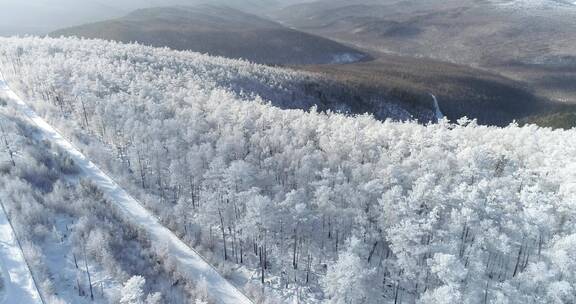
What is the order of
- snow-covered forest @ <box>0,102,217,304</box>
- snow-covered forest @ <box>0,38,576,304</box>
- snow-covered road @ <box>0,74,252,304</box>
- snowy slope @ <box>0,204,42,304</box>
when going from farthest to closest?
1. snow-covered road @ <box>0,74,252,304</box>
2. snow-covered forest @ <box>0,38,576,304</box>
3. snow-covered forest @ <box>0,102,217,304</box>
4. snowy slope @ <box>0,204,42,304</box>

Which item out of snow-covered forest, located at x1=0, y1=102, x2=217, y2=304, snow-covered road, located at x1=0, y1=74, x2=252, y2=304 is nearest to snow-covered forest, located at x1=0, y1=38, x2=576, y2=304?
snow-covered forest, located at x1=0, y1=102, x2=217, y2=304

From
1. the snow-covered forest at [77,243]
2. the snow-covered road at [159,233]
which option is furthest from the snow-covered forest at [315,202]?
the snow-covered road at [159,233]

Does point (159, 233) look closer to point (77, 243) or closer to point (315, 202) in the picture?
point (77, 243)

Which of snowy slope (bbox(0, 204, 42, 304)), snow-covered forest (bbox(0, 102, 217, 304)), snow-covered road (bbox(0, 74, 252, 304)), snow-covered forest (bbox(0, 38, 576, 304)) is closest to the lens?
snowy slope (bbox(0, 204, 42, 304))

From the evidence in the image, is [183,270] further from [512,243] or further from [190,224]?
[512,243]

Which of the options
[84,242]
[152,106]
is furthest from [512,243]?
[152,106]

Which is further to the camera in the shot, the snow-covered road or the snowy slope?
the snow-covered road

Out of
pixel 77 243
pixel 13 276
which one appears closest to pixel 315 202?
pixel 77 243

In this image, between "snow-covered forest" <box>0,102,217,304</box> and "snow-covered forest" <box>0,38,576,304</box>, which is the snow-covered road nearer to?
"snow-covered forest" <box>0,38,576,304</box>
